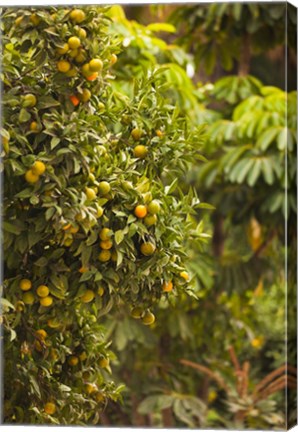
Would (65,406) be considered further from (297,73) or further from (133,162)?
(297,73)

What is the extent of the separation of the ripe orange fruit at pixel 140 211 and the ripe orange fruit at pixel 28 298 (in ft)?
0.79

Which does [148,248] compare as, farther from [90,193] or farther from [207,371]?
[207,371]

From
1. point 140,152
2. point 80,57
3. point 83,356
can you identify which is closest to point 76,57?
point 80,57

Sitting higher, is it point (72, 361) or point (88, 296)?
point (88, 296)

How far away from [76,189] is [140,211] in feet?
0.40

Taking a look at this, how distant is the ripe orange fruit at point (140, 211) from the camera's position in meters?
1.47

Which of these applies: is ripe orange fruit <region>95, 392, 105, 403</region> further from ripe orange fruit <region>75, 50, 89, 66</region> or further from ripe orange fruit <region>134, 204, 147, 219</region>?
ripe orange fruit <region>75, 50, 89, 66</region>

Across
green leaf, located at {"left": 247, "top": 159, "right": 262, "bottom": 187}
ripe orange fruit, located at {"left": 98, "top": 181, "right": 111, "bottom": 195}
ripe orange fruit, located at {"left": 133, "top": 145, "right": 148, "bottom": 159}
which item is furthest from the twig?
ripe orange fruit, located at {"left": 98, "top": 181, "right": 111, "bottom": 195}

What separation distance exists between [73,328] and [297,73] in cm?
74

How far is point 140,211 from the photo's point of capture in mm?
1466

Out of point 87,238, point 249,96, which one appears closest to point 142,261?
point 87,238

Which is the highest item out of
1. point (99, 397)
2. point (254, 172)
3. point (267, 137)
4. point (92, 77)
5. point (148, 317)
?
point (92, 77)

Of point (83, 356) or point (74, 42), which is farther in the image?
point (83, 356)

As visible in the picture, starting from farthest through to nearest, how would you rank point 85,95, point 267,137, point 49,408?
point 267,137 → point 49,408 → point 85,95
